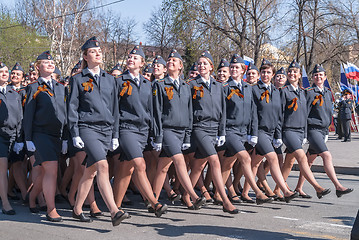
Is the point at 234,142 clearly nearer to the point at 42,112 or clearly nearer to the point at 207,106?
the point at 207,106

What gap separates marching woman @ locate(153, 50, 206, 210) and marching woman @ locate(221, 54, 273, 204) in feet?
2.29

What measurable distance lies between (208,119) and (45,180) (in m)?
2.28

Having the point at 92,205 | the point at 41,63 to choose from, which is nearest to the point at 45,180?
the point at 92,205

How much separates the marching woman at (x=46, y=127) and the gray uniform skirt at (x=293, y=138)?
10.7 feet

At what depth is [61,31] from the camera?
38625 mm

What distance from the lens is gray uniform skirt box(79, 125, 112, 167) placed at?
19.9 ft

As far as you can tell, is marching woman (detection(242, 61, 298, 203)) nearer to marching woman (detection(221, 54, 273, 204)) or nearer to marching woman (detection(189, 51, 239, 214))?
marching woman (detection(221, 54, 273, 204))

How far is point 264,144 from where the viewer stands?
25.2ft

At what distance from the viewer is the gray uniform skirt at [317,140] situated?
7.98 meters

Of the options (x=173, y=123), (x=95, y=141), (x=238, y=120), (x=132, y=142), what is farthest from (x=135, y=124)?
(x=238, y=120)

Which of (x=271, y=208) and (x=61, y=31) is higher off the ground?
(x=61, y=31)

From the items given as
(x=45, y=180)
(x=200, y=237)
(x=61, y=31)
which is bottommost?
(x=200, y=237)

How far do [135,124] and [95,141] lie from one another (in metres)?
0.67

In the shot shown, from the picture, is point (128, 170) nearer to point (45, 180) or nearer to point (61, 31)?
point (45, 180)
